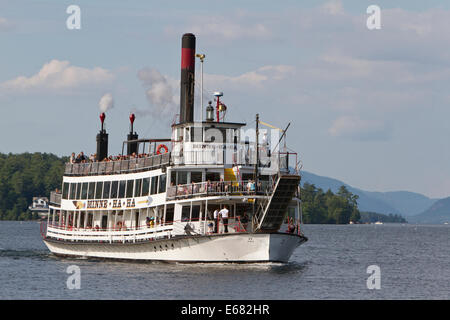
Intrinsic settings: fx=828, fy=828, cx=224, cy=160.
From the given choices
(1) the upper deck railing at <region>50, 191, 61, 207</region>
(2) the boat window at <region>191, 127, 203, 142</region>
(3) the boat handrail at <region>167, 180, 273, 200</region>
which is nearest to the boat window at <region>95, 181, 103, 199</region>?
(1) the upper deck railing at <region>50, 191, 61, 207</region>

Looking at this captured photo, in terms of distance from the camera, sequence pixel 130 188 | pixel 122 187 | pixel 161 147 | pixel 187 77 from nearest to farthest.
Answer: pixel 161 147, pixel 130 188, pixel 122 187, pixel 187 77

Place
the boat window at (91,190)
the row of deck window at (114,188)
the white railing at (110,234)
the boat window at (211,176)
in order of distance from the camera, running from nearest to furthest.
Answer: the boat window at (211,176)
the white railing at (110,234)
the row of deck window at (114,188)
the boat window at (91,190)

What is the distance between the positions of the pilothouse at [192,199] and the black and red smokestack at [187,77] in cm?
9

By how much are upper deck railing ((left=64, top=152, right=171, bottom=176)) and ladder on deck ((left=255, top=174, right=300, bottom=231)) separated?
22.0ft

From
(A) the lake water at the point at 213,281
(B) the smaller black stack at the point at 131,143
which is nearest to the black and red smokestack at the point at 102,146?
(B) the smaller black stack at the point at 131,143

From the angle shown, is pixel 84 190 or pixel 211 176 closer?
pixel 211 176

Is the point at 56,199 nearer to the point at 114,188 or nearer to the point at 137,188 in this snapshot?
the point at 114,188

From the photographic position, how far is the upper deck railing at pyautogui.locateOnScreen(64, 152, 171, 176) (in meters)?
48.0

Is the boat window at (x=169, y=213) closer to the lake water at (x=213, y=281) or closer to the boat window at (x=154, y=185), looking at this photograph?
the boat window at (x=154, y=185)

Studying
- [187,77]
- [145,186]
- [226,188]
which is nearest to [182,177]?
[145,186]

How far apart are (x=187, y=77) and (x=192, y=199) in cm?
1377

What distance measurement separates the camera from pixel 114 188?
52.0 meters

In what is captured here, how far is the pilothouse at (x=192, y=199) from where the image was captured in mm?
43281
